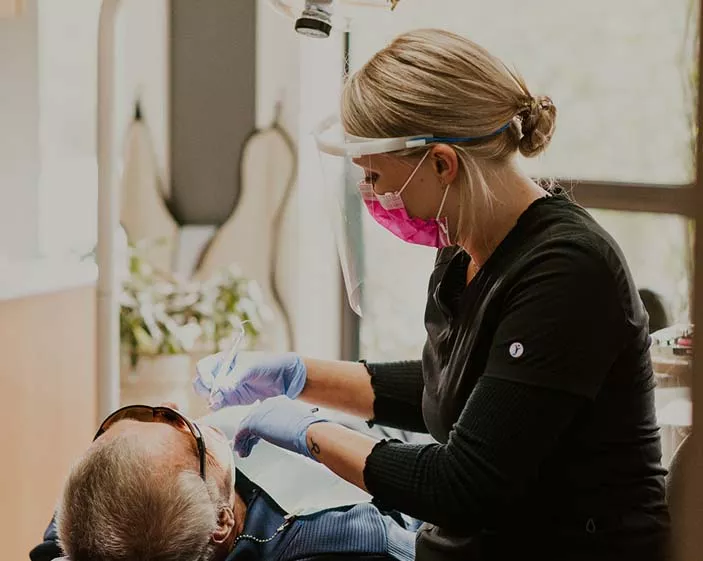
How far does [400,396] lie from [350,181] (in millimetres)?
428

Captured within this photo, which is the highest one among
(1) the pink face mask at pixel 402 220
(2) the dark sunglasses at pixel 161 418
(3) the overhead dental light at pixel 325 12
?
(3) the overhead dental light at pixel 325 12

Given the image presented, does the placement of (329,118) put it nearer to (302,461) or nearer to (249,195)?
(302,461)

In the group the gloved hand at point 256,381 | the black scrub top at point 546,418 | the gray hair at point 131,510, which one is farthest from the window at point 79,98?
the black scrub top at point 546,418

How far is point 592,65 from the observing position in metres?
2.69

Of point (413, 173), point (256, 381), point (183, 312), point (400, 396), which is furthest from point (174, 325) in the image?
point (413, 173)

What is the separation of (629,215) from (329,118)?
134 cm

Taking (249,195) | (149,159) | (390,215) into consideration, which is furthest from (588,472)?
(149,159)

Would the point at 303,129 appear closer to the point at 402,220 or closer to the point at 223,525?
the point at 402,220

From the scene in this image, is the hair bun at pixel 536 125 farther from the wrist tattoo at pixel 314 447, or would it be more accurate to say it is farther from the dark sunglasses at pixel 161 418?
the dark sunglasses at pixel 161 418

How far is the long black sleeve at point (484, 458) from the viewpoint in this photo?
1.22 metres

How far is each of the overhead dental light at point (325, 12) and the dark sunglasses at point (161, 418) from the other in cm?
65

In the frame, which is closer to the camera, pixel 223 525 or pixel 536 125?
pixel 536 125

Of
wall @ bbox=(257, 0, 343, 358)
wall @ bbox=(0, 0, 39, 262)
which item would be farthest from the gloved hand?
wall @ bbox=(257, 0, 343, 358)

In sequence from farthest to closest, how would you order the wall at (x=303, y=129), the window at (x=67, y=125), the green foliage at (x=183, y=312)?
the wall at (x=303, y=129) < the green foliage at (x=183, y=312) < the window at (x=67, y=125)
